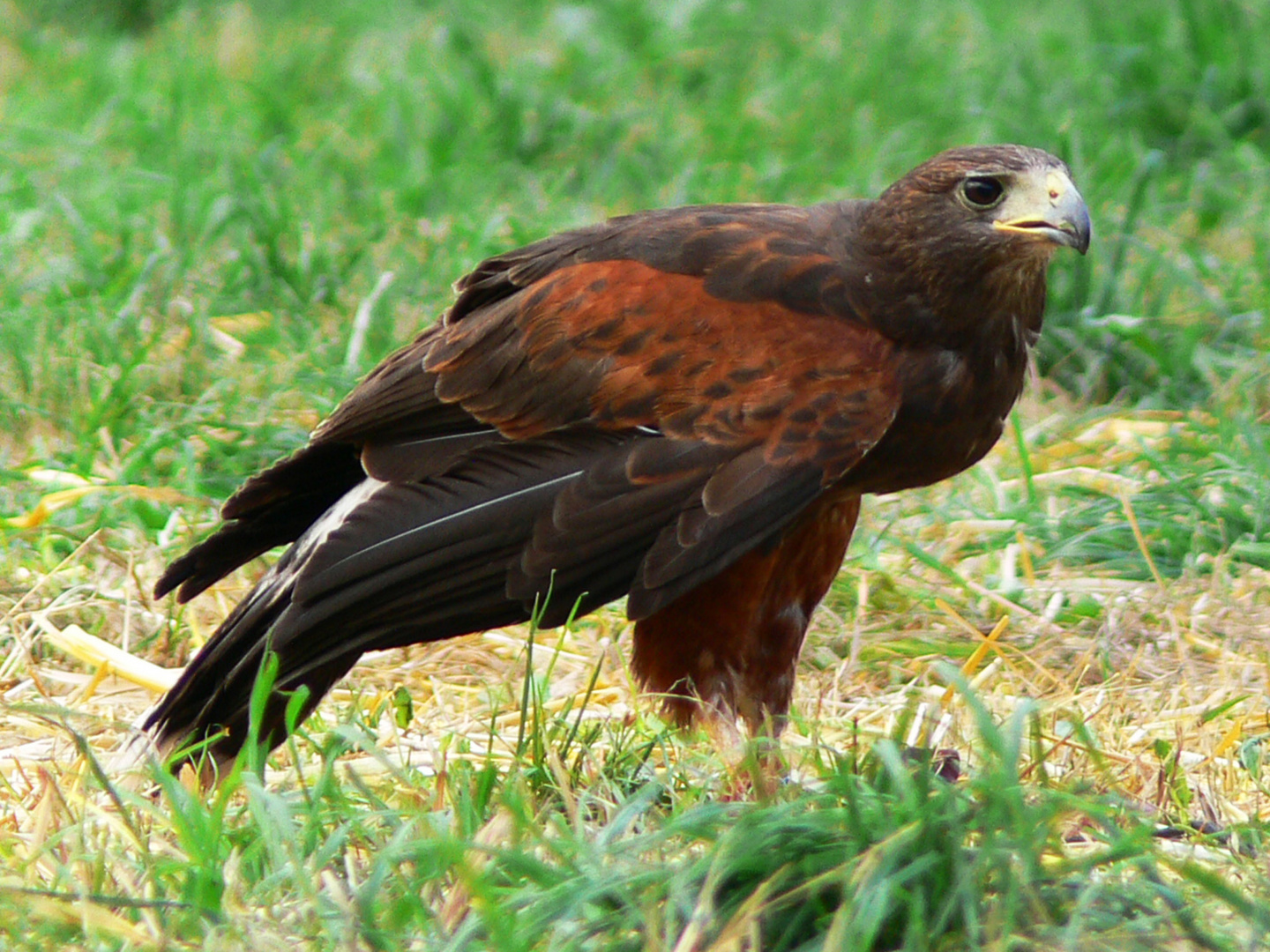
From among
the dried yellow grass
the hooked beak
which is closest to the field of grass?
the dried yellow grass

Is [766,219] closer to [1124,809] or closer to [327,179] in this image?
[1124,809]

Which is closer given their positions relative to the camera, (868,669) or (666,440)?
(666,440)

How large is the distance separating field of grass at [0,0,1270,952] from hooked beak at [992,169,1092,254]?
35.9 inches

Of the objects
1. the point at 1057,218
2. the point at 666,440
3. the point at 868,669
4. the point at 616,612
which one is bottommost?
the point at 868,669

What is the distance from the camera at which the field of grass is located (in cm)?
261

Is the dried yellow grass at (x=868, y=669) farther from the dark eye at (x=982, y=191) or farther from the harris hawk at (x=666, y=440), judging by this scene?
the dark eye at (x=982, y=191)

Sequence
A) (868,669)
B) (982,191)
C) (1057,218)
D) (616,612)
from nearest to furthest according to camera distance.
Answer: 1. (1057,218)
2. (982,191)
3. (868,669)
4. (616,612)

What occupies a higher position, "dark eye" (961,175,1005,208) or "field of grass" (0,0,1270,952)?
"dark eye" (961,175,1005,208)

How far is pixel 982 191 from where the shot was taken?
3.55 metres

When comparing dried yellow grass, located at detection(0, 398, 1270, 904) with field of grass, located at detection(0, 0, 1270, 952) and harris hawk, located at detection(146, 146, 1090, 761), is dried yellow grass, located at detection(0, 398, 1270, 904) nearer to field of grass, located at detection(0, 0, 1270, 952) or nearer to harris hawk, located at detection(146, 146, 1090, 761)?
field of grass, located at detection(0, 0, 1270, 952)

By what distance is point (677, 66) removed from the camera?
321 inches

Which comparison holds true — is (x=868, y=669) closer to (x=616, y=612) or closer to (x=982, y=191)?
(x=616, y=612)

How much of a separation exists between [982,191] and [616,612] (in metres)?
1.44

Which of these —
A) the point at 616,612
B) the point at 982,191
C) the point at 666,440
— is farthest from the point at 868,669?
the point at 982,191
